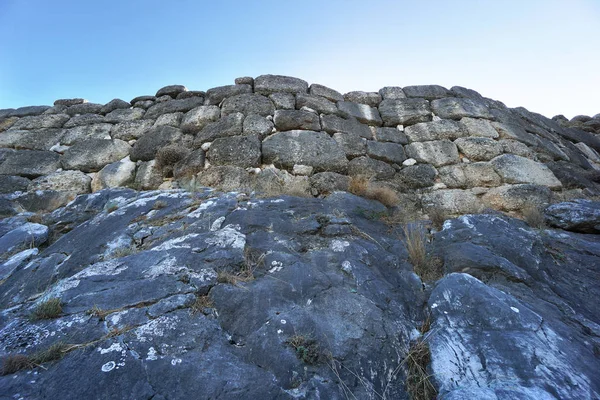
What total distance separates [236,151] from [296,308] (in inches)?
111

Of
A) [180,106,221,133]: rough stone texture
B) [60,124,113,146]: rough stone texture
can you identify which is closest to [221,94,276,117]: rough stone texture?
[180,106,221,133]: rough stone texture

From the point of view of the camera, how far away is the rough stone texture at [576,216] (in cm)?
312

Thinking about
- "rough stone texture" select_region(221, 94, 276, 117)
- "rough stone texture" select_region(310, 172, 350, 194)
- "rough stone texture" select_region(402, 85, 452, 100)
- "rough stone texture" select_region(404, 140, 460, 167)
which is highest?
"rough stone texture" select_region(402, 85, 452, 100)

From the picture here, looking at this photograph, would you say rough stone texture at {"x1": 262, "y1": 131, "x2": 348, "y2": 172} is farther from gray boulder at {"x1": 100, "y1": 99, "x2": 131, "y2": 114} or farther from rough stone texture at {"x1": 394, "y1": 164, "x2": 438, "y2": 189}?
gray boulder at {"x1": 100, "y1": 99, "x2": 131, "y2": 114}

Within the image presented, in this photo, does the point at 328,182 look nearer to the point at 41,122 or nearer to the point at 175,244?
the point at 175,244

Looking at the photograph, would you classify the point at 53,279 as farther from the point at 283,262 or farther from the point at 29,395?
the point at 283,262

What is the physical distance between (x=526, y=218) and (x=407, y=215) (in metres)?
1.23

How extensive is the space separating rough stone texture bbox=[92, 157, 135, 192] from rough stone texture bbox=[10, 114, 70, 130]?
1879 mm

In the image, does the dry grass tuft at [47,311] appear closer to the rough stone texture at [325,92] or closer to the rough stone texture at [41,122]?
the rough stone texture at [325,92]

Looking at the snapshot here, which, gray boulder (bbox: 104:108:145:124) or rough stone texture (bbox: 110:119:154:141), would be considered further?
gray boulder (bbox: 104:108:145:124)

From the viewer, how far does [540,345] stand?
171 centimetres

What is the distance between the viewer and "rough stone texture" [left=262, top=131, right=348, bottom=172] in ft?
14.0

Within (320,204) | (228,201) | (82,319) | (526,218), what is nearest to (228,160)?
(228,201)

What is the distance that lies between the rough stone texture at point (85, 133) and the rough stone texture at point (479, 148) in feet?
18.5
